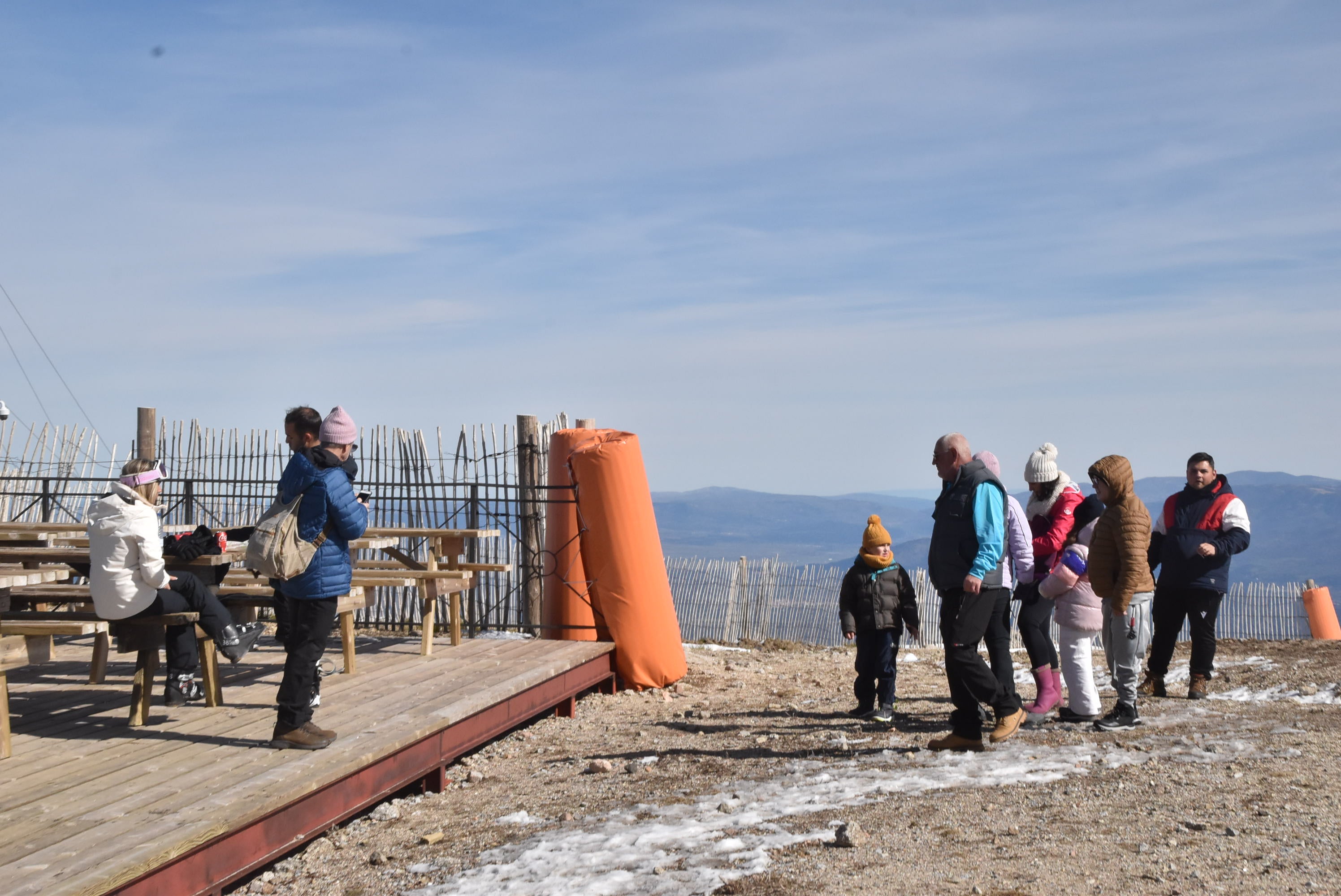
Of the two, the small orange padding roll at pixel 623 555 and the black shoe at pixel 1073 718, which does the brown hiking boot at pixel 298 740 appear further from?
the black shoe at pixel 1073 718

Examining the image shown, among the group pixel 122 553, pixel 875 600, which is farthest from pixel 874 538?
pixel 122 553

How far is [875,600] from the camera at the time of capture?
22.2 feet

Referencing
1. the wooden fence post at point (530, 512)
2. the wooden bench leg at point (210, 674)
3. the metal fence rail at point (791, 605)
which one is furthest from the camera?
the metal fence rail at point (791, 605)

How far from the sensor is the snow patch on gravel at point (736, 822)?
154 inches

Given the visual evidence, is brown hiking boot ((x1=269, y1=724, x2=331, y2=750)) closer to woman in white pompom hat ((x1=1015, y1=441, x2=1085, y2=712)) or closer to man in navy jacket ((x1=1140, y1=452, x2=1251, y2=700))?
woman in white pompom hat ((x1=1015, y1=441, x2=1085, y2=712))

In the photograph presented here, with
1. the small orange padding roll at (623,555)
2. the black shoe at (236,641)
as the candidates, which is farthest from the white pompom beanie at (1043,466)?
the black shoe at (236,641)

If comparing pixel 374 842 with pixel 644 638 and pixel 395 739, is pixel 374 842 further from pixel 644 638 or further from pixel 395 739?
pixel 644 638

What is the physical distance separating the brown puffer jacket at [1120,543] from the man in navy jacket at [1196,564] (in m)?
1.22

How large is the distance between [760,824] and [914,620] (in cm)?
253

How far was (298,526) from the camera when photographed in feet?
15.2

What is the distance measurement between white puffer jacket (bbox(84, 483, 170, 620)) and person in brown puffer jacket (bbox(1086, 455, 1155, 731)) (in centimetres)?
485

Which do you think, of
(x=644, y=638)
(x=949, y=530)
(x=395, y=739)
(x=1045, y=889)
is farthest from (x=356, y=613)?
(x=1045, y=889)

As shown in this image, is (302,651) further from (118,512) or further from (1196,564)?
(1196,564)

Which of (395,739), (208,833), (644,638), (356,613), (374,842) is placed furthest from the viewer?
(356,613)
